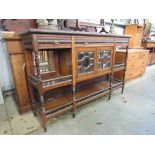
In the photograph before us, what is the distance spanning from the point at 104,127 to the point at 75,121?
0.39 meters

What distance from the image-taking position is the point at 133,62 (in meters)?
2.98

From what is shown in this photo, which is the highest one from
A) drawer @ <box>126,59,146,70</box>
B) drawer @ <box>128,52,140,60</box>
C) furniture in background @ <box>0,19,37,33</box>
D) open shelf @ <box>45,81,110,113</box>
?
furniture in background @ <box>0,19,37,33</box>

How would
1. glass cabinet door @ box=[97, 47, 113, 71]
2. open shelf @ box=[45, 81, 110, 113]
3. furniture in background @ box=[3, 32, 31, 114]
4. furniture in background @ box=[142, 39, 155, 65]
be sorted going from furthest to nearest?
1. furniture in background @ box=[142, 39, 155, 65]
2. glass cabinet door @ box=[97, 47, 113, 71]
3. open shelf @ box=[45, 81, 110, 113]
4. furniture in background @ box=[3, 32, 31, 114]

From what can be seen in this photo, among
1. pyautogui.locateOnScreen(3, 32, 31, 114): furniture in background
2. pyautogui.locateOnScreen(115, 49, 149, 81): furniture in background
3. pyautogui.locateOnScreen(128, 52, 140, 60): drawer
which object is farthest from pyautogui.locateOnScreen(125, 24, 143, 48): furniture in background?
pyautogui.locateOnScreen(3, 32, 31, 114): furniture in background

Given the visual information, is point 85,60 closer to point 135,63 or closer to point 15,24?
point 15,24

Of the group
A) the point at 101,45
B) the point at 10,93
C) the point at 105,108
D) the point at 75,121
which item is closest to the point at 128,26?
the point at 101,45

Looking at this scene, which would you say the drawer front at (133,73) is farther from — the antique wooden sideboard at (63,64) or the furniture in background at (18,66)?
the furniture in background at (18,66)

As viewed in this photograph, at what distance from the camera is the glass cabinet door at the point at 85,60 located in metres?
1.61

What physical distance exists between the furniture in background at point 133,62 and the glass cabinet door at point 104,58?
0.81 metres

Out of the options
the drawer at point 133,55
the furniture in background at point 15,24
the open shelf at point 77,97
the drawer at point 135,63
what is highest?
the furniture in background at point 15,24

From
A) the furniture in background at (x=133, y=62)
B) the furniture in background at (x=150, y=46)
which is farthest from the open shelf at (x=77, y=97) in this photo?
the furniture in background at (x=150, y=46)

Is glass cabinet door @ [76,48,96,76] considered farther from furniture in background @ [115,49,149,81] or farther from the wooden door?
furniture in background @ [115,49,149,81]

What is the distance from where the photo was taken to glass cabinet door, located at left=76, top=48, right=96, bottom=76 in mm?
1615

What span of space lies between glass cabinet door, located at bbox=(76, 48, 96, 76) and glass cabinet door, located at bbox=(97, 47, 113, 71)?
4.5 inches
